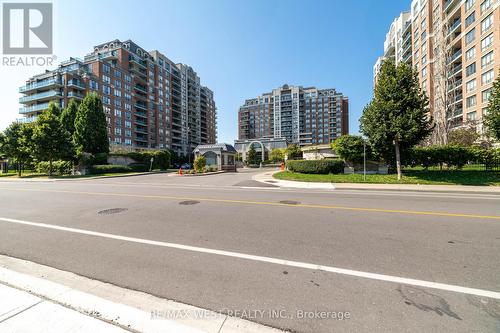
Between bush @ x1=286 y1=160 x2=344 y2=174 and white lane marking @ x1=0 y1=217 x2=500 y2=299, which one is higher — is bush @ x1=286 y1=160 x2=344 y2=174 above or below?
above

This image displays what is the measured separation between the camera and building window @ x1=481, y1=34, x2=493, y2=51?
112 ft

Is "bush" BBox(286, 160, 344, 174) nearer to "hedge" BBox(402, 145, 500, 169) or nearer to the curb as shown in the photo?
"hedge" BBox(402, 145, 500, 169)

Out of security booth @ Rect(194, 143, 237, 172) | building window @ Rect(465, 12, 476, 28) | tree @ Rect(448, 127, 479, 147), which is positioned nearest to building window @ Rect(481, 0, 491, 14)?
building window @ Rect(465, 12, 476, 28)

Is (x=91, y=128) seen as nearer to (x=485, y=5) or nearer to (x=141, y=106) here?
(x=141, y=106)

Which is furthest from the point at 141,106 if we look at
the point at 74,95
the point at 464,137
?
the point at 464,137

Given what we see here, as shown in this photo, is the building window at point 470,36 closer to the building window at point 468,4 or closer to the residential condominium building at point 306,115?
the building window at point 468,4

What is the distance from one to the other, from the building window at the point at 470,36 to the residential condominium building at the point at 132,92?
72672 millimetres

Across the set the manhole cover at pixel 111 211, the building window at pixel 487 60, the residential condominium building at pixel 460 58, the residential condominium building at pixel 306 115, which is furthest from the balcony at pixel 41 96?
the residential condominium building at pixel 306 115

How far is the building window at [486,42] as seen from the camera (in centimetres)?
3403

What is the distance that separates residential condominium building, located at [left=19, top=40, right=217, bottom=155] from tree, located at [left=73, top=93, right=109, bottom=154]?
76.3 feet

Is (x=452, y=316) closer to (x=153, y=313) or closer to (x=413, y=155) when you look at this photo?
(x=153, y=313)

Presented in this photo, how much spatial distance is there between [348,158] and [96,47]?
297 feet

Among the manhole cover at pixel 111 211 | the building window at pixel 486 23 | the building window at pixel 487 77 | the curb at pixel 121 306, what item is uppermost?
the building window at pixel 486 23

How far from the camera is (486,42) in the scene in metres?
35.0
